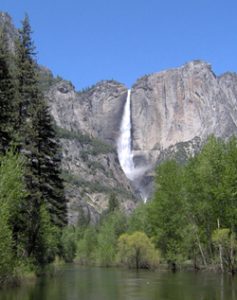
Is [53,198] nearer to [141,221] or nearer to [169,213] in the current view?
[169,213]

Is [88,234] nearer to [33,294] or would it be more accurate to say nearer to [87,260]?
[87,260]

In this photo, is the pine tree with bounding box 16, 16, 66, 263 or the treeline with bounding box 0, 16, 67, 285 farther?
the pine tree with bounding box 16, 16, 66, 263

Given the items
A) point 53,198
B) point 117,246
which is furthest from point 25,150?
point 117,246

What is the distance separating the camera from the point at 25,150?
44.8 meters

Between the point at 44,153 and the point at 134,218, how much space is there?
56.2 meters

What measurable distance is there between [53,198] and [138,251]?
3103cm

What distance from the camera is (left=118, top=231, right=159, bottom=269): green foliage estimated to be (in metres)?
71.9

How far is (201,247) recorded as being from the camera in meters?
60.6

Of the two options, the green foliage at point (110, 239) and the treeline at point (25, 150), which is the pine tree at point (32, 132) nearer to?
the treeline at point (25, 150)

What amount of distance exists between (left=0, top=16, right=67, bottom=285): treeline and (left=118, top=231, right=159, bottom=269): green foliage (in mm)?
25583

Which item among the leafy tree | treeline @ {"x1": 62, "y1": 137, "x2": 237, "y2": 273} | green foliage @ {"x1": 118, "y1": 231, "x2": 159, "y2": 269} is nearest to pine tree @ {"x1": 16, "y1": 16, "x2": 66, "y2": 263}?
treeline @ {"x1": 62, "y1": 137, "x2": 237, "y2": 273}

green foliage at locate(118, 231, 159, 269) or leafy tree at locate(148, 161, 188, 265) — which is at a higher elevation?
leafy tree at locate(148, 161, 188, 265)

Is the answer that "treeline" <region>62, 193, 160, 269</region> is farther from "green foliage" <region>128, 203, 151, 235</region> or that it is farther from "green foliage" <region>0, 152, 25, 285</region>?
"green foliage" <region>0, 152, 25, 285</region>

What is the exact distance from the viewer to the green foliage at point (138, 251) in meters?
71.9
